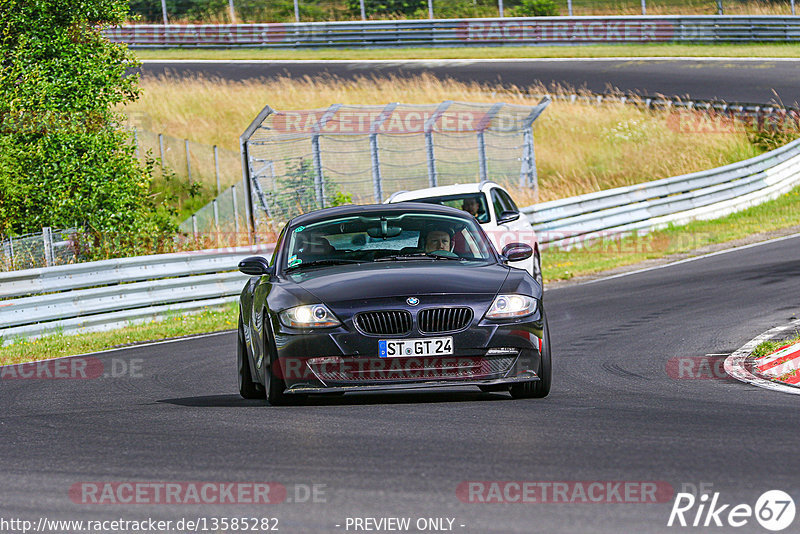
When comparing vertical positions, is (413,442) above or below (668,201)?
above

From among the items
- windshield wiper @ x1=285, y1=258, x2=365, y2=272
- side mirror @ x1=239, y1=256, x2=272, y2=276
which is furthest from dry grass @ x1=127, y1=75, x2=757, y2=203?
windshield wiper @ x1=285, y1=258, x2=365, y2=272

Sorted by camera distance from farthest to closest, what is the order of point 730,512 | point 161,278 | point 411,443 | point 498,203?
point 161,278 < point 498,203 < point 411,443 < point 730,512

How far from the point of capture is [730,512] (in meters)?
5.21

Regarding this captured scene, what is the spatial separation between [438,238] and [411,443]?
10.1 feet

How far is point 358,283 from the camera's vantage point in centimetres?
865

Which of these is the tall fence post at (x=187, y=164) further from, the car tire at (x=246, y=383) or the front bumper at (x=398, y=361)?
the front bumper at (x=398, y=361)

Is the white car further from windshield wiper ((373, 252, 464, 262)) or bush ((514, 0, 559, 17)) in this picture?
bush ((514, 0, 559, 17))

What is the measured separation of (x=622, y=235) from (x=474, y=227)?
15.1m

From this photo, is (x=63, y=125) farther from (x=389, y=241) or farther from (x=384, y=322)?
(x=384, y=322)

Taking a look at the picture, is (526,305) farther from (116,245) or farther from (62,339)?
(116,245)

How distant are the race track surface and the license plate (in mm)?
373

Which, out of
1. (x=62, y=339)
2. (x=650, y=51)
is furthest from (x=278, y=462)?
(x=650, y=51)

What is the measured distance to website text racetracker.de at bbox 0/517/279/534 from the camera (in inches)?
210

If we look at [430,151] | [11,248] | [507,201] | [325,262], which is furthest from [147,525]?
[430,151]
